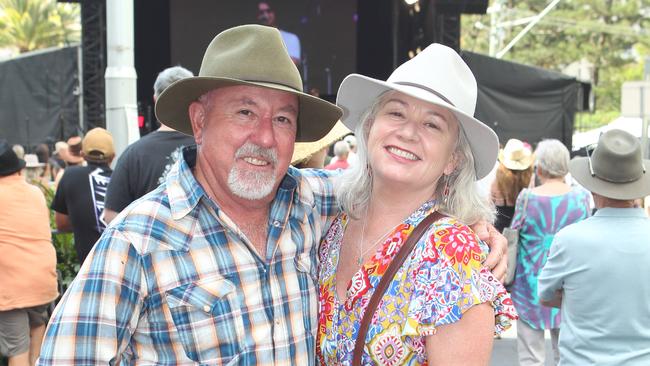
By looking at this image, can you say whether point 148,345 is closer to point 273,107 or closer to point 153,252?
point 153,252

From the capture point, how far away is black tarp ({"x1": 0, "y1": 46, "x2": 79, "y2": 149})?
14953 millimetres

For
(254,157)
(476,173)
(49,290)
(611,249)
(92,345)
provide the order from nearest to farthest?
(92,345)
(254,157)
(476,173)
(611,249)
(49,290)

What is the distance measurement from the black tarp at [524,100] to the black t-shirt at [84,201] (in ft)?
30.8

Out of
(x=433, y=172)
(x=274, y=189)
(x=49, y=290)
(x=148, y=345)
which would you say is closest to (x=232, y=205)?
(x=274, y=189)

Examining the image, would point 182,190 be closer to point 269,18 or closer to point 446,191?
point 446,191

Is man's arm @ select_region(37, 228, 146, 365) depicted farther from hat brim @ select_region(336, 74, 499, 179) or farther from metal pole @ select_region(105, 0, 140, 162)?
metal pole @ select_region(105, 0, 140, 162)

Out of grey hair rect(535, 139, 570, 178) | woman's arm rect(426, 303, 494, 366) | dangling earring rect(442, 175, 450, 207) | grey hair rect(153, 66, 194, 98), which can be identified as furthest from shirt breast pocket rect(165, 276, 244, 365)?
grey hair rect(535, 139, 570, 178)

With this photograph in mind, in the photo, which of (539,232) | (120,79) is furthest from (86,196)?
(539,232)

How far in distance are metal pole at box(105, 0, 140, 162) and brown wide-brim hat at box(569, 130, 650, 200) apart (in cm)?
352

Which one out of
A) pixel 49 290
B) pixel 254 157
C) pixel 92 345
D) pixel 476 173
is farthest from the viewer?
pixel 49 290

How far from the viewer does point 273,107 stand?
234cm

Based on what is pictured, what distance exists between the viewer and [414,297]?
2188mm

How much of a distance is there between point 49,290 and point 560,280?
→ 11.4ft

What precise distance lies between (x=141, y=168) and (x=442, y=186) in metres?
2.44
